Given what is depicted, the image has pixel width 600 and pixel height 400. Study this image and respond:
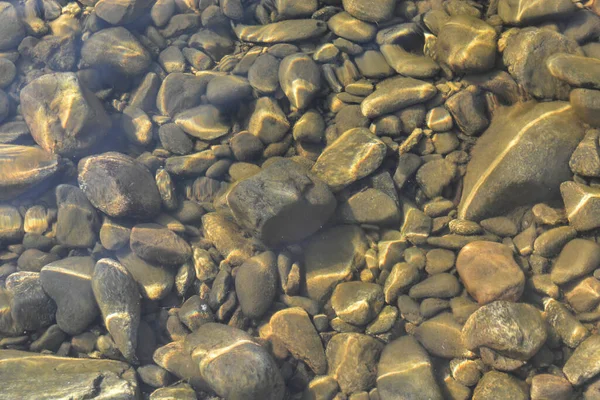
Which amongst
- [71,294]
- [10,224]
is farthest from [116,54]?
[71,294]

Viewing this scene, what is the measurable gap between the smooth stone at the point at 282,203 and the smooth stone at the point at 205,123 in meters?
0.92

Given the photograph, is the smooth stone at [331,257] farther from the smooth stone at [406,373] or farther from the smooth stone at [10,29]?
the smooth stone at [10,29]

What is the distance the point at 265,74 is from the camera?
4.49 meters

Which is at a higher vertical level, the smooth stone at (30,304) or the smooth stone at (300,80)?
the smooth stone at (300,80)

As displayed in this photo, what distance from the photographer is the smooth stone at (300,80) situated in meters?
4.28

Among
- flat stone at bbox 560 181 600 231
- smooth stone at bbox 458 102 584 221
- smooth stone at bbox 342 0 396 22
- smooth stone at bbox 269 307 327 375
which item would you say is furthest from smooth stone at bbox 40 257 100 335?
flat stone at bbox 560 181 600 231

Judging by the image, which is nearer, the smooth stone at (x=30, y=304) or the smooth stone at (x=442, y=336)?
the smooth stone at (x=442, y=336)

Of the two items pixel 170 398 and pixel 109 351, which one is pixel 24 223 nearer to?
pixel 109 351

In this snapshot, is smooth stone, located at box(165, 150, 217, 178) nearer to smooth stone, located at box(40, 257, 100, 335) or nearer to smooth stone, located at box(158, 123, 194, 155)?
smooth stone, located at box(158, 123, 194, 155)

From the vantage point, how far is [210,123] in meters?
4.46

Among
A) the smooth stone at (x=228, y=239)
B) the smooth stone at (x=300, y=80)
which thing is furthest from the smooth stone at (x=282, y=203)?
the smooth stone at (x=300, y=80)

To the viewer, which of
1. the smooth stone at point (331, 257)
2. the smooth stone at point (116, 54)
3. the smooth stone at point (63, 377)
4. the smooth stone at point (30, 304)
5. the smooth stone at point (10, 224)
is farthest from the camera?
the smooth stone at point (116, 54)

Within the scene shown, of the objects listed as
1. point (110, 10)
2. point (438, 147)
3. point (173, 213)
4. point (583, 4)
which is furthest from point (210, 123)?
point (583, 4)

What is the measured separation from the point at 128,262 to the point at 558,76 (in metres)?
3.83
